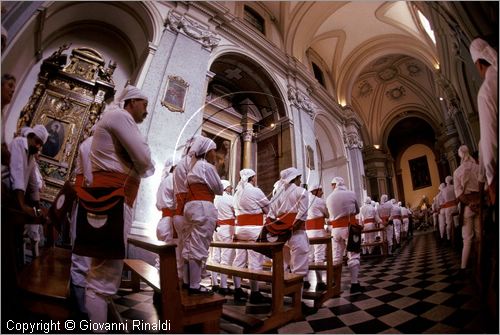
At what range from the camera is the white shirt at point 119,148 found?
1.21m

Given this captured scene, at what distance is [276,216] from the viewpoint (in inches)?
104

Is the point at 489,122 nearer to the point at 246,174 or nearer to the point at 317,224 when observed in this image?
the point at 246,174

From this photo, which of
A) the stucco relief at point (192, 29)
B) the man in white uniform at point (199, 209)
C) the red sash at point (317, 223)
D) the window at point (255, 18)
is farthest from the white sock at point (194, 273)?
the window at point (255, 18)

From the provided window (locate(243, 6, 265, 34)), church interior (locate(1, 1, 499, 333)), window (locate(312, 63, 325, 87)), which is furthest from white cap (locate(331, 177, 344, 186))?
window (locate(243, 6, 265, 34))

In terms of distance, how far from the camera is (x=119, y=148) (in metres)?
1.28

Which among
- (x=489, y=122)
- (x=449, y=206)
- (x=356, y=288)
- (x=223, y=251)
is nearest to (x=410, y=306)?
(x=449, y=206)

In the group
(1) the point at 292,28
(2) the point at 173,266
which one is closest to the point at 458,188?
(2) the point at 173,266

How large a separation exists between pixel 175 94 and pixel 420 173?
13.4 feet

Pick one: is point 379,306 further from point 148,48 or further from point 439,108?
point 148,48

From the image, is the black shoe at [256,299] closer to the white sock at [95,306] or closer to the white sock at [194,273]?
the white sock at [194,273]

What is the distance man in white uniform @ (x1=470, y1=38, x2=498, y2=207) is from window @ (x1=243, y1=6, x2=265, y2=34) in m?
7.33

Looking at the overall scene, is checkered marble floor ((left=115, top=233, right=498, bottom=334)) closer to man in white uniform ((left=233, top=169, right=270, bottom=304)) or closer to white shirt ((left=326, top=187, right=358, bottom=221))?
man in white uniform ((left=233, top=169, right=270, bottom=304))

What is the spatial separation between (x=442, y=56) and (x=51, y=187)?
2.18 m

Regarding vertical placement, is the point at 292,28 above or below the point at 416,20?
above
